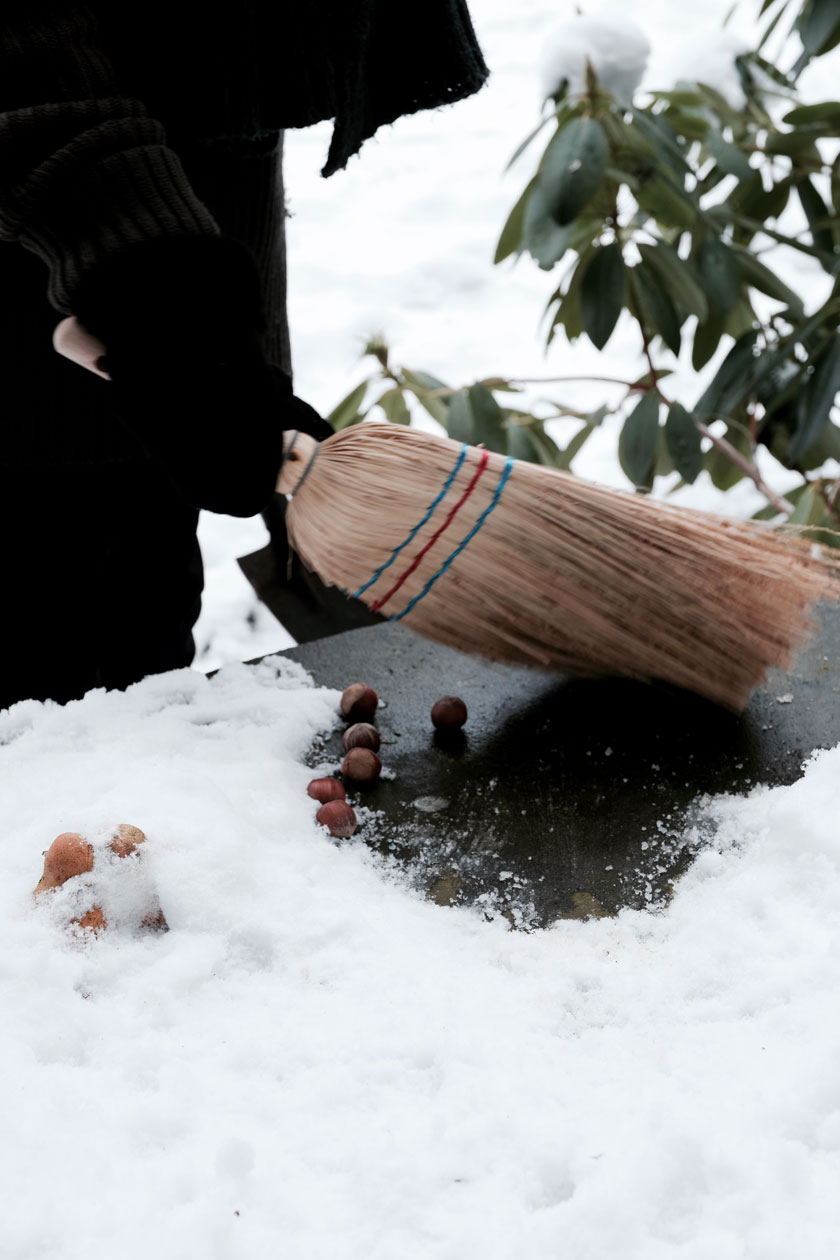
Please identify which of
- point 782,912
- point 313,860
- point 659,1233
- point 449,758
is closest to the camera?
point 659,1233

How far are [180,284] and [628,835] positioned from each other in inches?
21.0

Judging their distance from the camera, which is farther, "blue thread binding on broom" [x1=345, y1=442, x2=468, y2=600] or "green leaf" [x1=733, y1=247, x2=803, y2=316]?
"green leaf" [x1=733, y1=247, x2=803, y2=316]

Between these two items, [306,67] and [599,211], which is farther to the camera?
[599,211]

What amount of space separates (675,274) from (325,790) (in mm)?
1143

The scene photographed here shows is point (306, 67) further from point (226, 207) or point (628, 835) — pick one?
point (628, 835)

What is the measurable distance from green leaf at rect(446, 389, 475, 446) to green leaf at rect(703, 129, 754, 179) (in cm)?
50

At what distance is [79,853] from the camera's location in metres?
0.78

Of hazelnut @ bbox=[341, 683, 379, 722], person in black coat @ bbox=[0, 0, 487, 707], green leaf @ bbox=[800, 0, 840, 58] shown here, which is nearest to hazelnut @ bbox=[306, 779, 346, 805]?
hazelnut @ bbox=[341, 683, 379, 722]

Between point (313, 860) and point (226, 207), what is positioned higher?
point (226, 207)

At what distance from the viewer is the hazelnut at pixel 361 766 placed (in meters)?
0.98

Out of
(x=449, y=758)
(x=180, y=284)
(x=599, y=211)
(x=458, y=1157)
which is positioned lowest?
(x=449, y=758)

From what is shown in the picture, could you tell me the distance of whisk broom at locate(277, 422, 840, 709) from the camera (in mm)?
1011

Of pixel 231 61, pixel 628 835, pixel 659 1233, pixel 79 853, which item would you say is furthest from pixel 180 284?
pixel 659 1233

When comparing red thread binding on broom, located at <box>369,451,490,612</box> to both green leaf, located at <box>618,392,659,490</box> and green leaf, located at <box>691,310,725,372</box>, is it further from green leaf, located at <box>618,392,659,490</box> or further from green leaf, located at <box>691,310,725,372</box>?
green leaf, located at <box>691,310,725,372</box>
